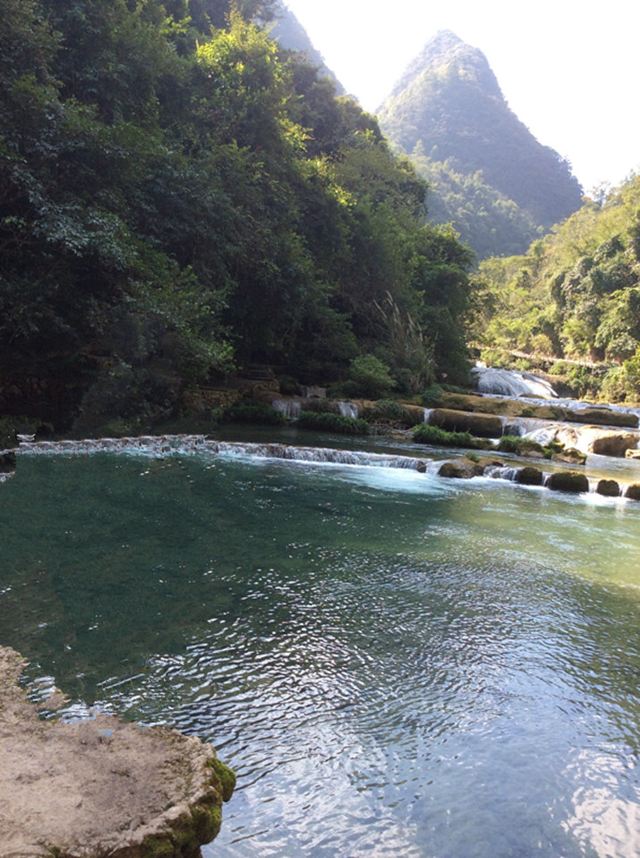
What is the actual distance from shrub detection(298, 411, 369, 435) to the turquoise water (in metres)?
9.74

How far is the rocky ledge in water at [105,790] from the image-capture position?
2145mm

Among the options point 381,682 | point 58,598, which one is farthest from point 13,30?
point 381,682

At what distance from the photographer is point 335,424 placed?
18.9 m

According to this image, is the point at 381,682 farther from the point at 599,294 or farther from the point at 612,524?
the point at 599,294

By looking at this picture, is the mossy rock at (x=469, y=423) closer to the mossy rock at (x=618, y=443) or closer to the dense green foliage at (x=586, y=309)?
the mossy rock at (x=618, y=443)

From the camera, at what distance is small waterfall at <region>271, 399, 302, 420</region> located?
20.0 m

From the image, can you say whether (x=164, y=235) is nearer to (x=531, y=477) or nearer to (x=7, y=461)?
(x=7, y=461)

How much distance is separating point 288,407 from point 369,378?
3303mm

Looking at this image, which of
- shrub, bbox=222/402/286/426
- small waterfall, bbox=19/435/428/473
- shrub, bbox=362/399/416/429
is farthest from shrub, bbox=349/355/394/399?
small waterfall, bbox=19/435/428/473

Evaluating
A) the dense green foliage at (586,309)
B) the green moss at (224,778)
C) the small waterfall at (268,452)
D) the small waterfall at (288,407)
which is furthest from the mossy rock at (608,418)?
the green moss at (224,778)

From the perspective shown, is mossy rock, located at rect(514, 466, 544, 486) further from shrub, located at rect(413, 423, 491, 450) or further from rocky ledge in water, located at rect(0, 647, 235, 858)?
rocky ledge in water, located at rect(0, 647, 235, 858)

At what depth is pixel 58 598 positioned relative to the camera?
5.14m

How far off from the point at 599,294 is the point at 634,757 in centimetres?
4481

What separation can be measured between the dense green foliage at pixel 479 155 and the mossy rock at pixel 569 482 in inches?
3432
